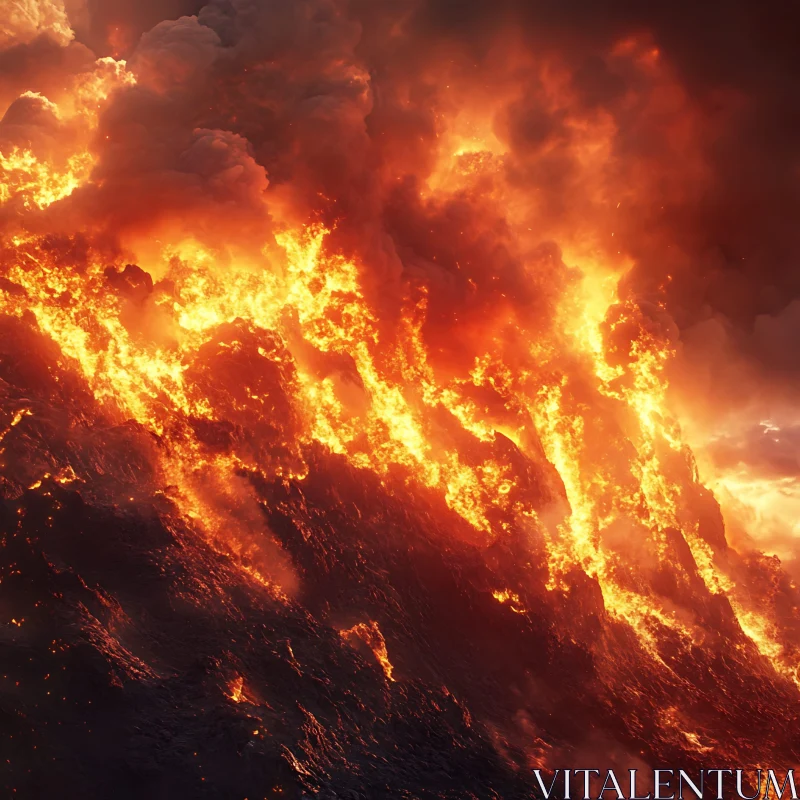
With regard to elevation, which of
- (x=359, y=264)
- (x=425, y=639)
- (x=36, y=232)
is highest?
(x=359, y=264)

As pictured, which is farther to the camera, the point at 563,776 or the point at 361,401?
the point at 361,401

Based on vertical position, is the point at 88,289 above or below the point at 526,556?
above

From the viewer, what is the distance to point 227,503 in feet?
178

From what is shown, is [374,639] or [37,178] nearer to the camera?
[374,639]

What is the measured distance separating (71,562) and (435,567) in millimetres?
29331

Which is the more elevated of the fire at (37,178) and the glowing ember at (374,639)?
the fire at (37,178)

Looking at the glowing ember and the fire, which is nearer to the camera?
the glowing ember

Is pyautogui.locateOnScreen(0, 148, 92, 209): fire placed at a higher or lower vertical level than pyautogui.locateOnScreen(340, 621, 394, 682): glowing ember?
higher

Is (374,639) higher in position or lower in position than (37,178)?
lower

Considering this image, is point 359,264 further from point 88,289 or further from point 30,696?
point 30,696

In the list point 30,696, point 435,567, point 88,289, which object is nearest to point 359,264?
point 88,289

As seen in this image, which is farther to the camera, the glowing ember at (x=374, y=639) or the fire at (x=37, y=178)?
the fire at (x=37, y=178)

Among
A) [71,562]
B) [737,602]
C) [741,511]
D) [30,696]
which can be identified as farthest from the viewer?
[741,511]

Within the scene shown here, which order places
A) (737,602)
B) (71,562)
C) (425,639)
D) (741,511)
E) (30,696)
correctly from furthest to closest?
(741,511) → (737,602) → (425,639) → (71,562) → (30,696)
